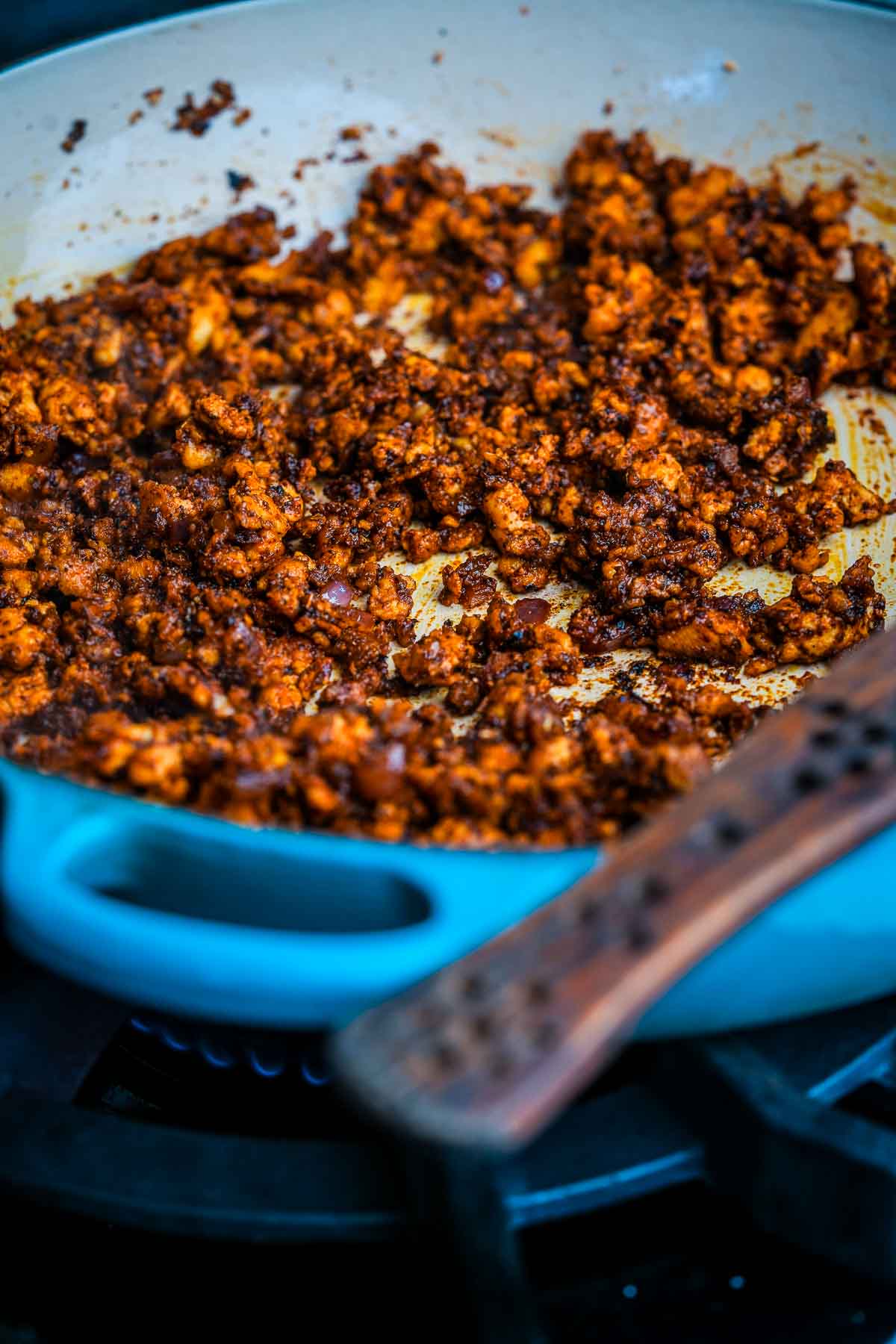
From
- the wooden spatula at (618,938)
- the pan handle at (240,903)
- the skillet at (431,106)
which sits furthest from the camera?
the skillet at (431,106)

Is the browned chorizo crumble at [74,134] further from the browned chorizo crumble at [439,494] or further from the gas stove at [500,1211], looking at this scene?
the gas stove at [500,1211]

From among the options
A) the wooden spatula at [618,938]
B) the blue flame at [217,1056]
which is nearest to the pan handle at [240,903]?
the wooden spatula at [618,938]

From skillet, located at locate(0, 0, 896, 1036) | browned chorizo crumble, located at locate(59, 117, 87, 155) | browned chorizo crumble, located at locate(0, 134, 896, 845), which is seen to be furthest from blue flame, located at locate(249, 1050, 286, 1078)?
browned chorizo crumble, located at locate(59, 117, 87, 155)

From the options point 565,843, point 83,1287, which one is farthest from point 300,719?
point 83,1287

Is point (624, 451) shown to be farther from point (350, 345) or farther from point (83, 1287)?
point (83, 1287)

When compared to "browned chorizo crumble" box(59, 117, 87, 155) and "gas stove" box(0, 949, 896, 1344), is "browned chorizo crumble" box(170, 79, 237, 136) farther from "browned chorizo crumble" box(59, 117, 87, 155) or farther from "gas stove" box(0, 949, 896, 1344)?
"gas stove" box(0, 949, 896, 1344)

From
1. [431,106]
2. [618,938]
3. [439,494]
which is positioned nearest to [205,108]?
[431,106]

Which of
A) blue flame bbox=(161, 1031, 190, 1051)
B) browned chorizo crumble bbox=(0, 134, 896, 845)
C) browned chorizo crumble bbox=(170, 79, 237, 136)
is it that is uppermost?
browned chorizo crumble bbox=(170, 79, 237, 136)
